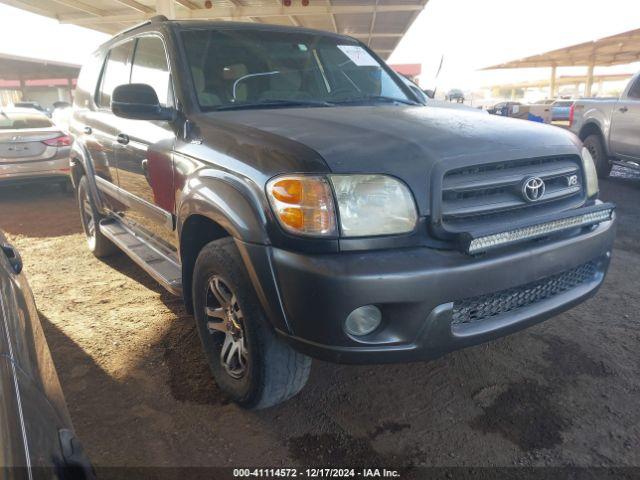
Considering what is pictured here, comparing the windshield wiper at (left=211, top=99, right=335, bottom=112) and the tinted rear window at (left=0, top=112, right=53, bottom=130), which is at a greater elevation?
the windshield wiper at (left=211, top=99, right=335, bottom=112)

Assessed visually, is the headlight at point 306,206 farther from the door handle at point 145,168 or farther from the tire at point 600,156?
the tire at point 600,156

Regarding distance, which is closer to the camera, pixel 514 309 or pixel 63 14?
pixel 514 309

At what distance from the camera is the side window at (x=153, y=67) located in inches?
112

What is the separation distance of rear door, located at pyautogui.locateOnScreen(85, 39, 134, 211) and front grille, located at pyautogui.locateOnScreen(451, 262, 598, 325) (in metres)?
2.75

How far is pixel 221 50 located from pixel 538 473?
2695 millimetres

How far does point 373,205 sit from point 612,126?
7.38 meters

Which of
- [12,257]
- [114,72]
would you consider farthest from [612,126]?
[12,257]

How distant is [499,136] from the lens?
2182 millimetres

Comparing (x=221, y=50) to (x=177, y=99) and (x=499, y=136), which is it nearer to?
(x=177, y=99)

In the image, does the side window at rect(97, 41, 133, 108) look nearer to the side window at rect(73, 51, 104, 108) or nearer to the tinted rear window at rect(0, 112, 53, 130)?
the side window at rect(73, 51, 104, 108)

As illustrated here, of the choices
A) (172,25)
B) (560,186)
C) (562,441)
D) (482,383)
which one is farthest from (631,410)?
(172,25)

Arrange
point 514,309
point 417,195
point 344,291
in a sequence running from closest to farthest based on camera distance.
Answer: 1. point 344,291
2. point 417,195
3. point 514,309

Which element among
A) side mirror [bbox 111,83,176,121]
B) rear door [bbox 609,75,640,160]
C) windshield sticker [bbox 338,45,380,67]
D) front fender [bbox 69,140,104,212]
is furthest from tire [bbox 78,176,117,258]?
rear door [bbox 609,75,640,160]

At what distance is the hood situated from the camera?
1.88 metres
